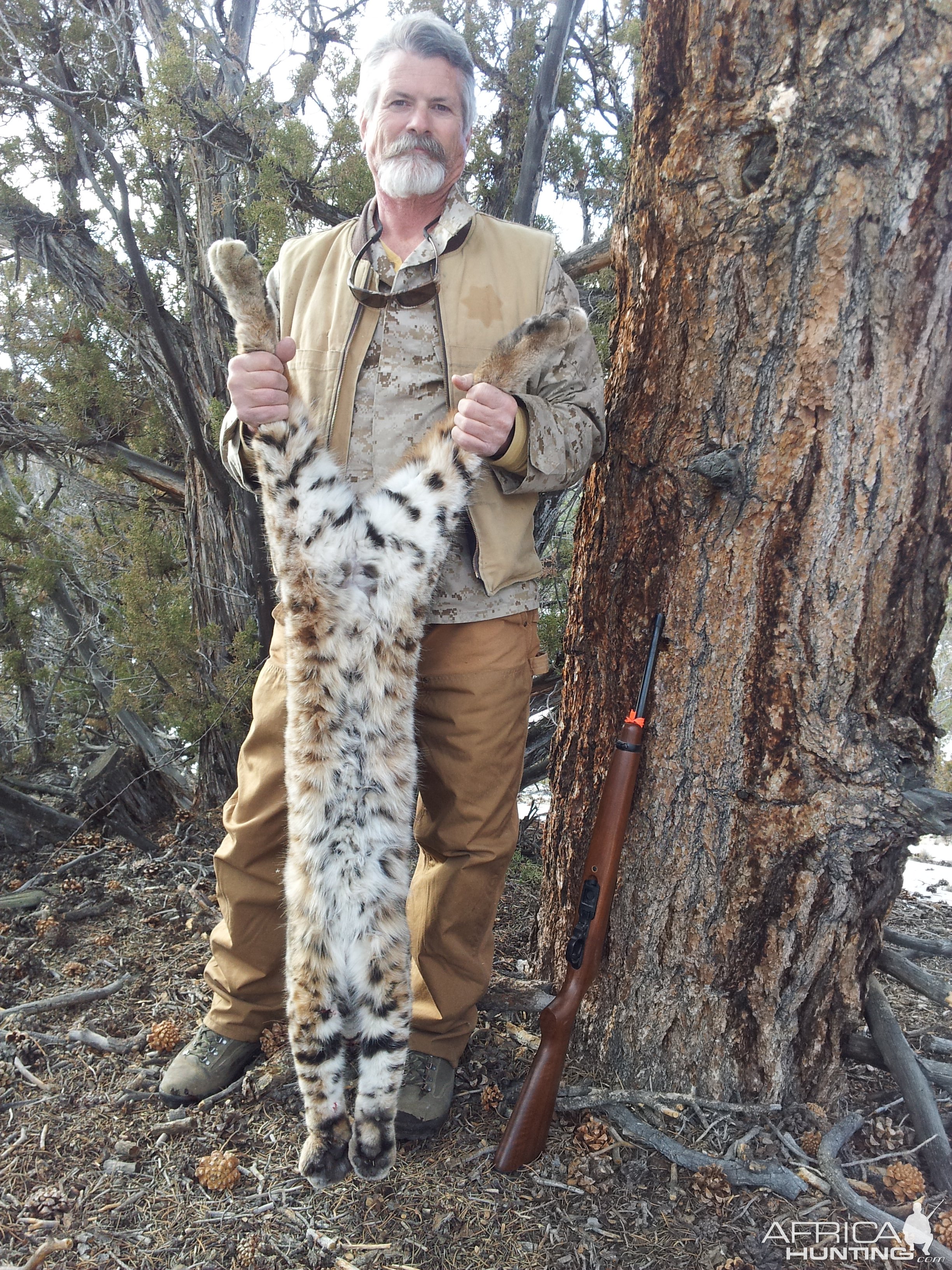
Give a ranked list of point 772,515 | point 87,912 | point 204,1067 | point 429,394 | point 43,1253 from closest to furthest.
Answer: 1. point 43,1253
2. point 772,515
3. point 429,394
4. point 204,1067
5. point 87,912

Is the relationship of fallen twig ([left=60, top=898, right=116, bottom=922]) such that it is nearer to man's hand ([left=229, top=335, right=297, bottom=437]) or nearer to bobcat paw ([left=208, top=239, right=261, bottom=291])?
man's hand ([left=229, top=335, right=297, bottom=437])

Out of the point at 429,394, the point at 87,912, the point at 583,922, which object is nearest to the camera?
the point at 583,922

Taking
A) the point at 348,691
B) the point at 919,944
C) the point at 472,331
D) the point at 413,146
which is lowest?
the point at 919,944

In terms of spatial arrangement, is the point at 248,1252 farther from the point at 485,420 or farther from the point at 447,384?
the point at 447,384

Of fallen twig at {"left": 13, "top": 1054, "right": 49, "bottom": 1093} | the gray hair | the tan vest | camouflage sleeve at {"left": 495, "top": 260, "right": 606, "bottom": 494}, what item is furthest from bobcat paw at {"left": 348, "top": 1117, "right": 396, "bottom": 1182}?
the gray hair

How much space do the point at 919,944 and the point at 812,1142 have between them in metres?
0.92

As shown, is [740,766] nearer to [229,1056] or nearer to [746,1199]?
[746,1199]

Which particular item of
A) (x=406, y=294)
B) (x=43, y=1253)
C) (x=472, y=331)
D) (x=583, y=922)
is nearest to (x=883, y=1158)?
(x=583, y=922)

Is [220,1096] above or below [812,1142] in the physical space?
below

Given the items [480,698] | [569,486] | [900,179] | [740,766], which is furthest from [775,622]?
[900,179]

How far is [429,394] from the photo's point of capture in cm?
275

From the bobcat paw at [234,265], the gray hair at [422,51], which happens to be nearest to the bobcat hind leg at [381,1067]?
the bobcat paw at [234,265]

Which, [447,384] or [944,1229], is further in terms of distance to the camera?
[447,384]

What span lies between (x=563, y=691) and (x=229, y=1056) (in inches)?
69.3
